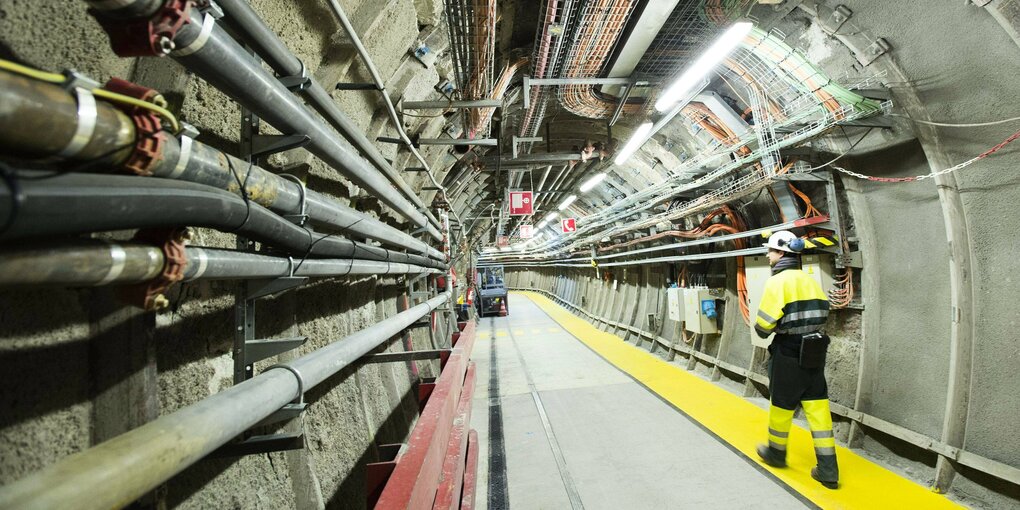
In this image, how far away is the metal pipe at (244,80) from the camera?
960 mm

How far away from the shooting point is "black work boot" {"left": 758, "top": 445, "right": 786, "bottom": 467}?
11.4 feet

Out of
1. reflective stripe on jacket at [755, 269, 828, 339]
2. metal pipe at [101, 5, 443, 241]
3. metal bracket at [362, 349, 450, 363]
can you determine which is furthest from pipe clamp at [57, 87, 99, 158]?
reflective stripe on jacket at [755, 269, 828, 339]

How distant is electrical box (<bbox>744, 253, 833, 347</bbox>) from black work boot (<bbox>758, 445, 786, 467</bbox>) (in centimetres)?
132

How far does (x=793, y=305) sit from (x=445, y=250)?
538cm

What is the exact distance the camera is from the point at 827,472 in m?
3.20

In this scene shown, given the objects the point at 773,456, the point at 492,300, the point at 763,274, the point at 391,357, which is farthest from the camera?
the point at 492,300

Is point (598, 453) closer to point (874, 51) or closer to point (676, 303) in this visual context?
point (676, 303)

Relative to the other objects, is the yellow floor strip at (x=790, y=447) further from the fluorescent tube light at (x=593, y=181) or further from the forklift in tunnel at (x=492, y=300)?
the forklift in tunnel at (x=492, y=300)

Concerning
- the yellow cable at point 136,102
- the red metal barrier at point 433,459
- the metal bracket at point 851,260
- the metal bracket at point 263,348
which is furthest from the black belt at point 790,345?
the yellow cable at point 136,102

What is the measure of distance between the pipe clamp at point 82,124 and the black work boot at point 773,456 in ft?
15.2

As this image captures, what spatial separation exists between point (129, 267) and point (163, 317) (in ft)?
2.28

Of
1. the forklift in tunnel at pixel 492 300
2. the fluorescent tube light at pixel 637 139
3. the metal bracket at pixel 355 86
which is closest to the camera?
the metal bracket at pixel 355 86

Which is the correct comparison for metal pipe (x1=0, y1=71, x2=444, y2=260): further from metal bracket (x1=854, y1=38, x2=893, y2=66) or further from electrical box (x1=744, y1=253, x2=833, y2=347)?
metal bracket (x1=854, y1=38, x2=893, y2=66)

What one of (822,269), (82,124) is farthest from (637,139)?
(82,124)
